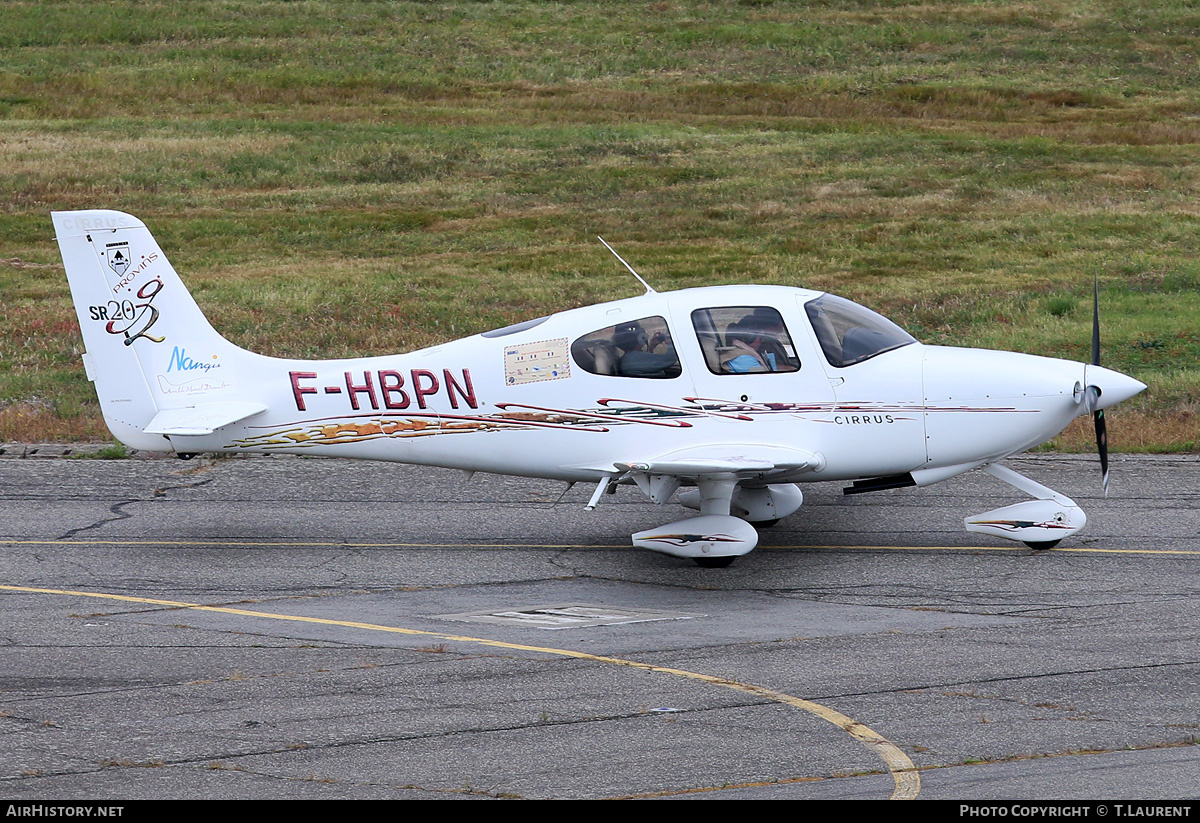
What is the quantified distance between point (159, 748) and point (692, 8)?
7705 cm

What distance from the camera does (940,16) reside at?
252ft

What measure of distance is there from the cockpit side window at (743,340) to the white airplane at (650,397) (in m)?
0.01

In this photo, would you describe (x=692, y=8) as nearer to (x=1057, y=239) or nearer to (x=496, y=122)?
(x=496, y=122)

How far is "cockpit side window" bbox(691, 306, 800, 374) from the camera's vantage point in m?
12.1

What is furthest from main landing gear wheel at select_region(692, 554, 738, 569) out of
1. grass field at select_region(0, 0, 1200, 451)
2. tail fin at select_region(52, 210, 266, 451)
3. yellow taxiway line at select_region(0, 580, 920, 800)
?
grass field at select_region(0, 0, 1200, 451)

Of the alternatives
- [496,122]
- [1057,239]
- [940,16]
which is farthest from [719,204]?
[940,16]

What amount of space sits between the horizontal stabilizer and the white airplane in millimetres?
23

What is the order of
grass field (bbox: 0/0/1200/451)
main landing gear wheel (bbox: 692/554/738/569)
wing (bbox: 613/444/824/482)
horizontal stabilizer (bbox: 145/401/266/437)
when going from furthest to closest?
grass field (bbox: 0/0/1200/451), horizontal stabilizer (bbox: 145/401/266/437), main landing gear wheel (bbox: 692/554/738/569), wing (bbox: 613/444/824/482)

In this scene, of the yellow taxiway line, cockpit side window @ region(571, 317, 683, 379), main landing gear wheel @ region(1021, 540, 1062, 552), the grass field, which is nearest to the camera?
the yellow taxiway line

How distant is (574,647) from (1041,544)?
4952mm

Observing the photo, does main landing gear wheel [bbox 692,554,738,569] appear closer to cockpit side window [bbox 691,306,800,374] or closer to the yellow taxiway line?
cockpit side window [bbox 691,306,800,374]

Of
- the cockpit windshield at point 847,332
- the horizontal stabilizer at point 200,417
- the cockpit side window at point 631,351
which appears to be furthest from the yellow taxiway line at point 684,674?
the cockpit windshield at point 847,332

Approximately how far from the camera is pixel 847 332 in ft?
40.0

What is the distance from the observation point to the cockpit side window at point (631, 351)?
12.2 m
